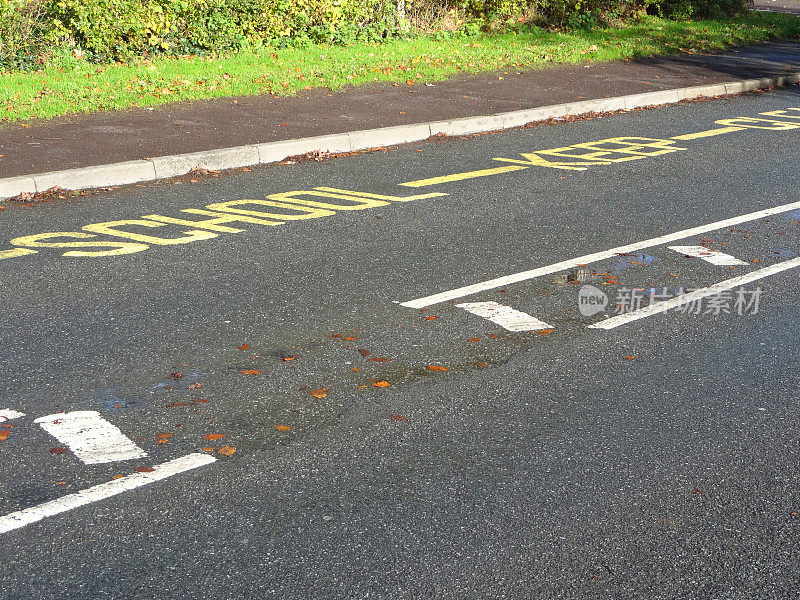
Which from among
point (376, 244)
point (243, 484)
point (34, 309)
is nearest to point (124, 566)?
point (243, 484)

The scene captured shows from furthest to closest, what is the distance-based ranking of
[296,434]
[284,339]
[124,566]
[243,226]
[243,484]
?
[243,226] → [284,339] → [296,434] → [243,484] → [124,566]

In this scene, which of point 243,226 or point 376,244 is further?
point 243,226

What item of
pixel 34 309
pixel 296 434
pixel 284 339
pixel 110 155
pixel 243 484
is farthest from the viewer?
pixel 110 155

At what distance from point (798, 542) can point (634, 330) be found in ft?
6.83

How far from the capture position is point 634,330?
5301mm

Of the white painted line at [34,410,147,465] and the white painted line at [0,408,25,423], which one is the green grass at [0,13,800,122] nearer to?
the white painted line at [0,408,25,423]

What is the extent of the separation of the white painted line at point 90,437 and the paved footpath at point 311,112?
5070 mm

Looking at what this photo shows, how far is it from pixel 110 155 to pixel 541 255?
4758mm

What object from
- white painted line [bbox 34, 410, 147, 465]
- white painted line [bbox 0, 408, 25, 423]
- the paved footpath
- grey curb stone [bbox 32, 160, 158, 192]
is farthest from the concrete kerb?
white painted line [bbox 34, 410, 147, 465]

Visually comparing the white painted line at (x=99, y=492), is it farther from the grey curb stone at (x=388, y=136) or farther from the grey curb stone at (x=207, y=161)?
the grey curb stone at (x=388, y=136)

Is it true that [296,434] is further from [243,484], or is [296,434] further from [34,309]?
[34,309]

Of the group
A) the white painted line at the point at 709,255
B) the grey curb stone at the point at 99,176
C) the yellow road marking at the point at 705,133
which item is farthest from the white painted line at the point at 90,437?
the yellow road marking at the point at 705,133

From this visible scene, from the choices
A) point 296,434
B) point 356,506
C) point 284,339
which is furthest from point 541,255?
point 356,506

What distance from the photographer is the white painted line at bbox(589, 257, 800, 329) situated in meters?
5.44
